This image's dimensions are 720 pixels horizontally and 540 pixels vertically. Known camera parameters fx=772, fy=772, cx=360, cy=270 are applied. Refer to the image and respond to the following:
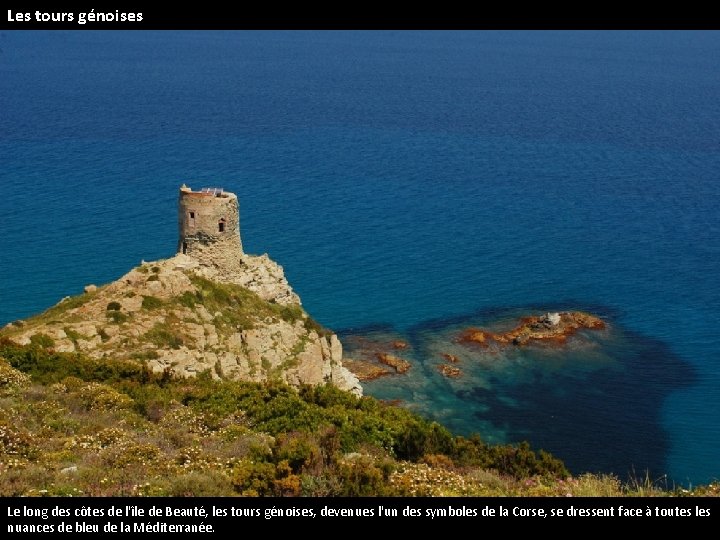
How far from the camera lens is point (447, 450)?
23.9 m

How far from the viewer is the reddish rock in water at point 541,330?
2709 inches

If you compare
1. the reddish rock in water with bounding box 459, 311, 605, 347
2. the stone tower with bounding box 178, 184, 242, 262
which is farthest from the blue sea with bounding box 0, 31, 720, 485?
the stone tower with bounding box 178, 184, 242, 262

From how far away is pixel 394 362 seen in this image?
6353cm

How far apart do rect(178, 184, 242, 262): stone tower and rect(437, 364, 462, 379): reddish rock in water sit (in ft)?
76.8

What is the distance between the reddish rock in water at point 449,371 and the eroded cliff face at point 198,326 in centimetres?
1440

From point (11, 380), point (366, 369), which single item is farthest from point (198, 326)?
point (366, 369)

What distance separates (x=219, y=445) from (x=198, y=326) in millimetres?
17743

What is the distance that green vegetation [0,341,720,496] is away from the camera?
18734 mm

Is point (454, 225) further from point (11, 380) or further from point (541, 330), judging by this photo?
point (11, 380)
